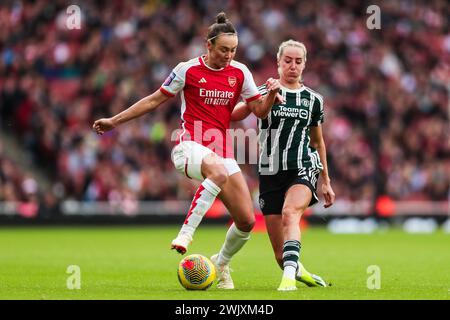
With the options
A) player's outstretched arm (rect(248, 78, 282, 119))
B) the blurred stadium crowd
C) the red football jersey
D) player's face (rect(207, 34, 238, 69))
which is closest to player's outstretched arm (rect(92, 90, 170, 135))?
the red football jersey

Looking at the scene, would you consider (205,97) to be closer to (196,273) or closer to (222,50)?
(222,50)

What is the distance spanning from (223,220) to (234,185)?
1423 cm

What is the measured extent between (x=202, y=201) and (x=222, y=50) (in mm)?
1432

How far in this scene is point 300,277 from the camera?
9.62 metres

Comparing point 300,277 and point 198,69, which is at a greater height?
point 198,69

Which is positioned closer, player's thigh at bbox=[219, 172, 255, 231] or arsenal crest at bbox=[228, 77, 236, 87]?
player's thigh at bbox=[219, 172, 255, 231]

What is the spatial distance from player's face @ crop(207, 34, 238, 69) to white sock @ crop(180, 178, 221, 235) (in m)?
1.15

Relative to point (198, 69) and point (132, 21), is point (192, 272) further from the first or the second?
point (132, 21)

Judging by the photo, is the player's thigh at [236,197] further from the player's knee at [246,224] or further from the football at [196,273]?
the football at [196,273]

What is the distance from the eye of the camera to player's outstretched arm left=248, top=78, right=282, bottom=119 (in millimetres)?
9180

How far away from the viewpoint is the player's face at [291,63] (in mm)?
9438

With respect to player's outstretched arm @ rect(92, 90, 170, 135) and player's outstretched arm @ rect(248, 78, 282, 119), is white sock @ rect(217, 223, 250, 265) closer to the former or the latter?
player's outstretched arm @ rect(248, 78, 282, 119)

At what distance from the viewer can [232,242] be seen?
383 inches
